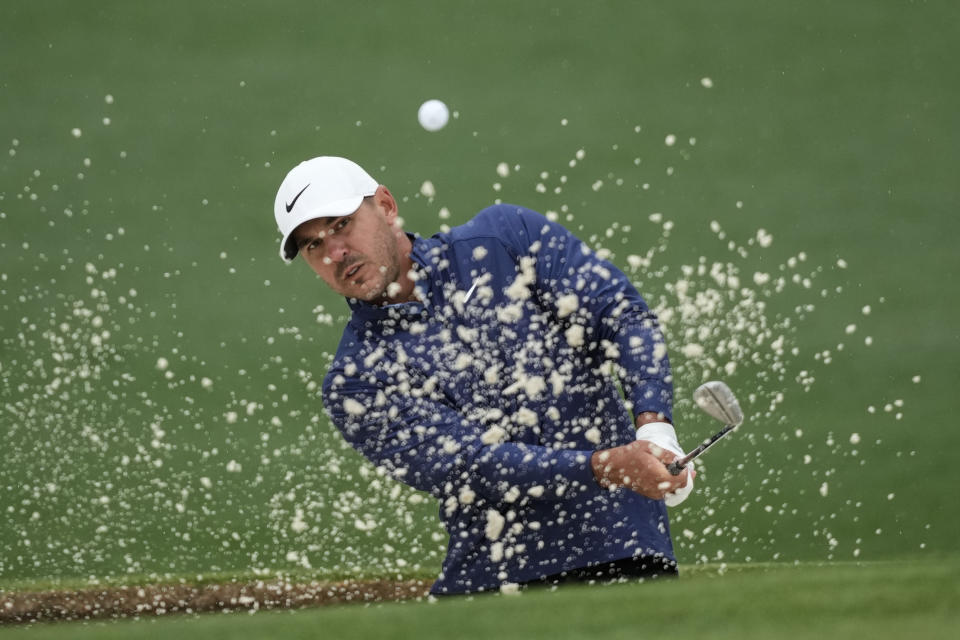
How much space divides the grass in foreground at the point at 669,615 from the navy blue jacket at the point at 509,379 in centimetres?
74

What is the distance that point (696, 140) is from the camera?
13.2 feet

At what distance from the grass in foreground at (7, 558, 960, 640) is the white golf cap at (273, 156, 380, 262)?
97 centimetres

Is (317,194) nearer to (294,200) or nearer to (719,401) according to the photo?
(294,200)

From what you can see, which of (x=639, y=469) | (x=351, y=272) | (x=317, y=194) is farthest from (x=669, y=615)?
(x=317, y=194)

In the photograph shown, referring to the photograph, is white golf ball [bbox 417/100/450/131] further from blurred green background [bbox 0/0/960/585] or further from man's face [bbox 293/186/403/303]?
man's face [bbox 293/186/403/303]

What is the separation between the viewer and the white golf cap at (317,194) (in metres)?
2.32

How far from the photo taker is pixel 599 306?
229 cm

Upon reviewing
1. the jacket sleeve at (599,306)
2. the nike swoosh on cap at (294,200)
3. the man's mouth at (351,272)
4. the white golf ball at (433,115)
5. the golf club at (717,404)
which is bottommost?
the golf club at (717,404)

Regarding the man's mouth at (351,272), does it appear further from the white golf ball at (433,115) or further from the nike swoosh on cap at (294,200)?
the white golf ball at (433,115)

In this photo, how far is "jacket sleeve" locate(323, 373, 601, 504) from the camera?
215 cm

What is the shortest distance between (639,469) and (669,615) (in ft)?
2.33

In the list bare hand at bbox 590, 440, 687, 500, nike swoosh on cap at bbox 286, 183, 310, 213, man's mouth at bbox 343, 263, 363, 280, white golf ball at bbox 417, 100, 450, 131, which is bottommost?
bare hand at bbox 590, 440, 687, 500

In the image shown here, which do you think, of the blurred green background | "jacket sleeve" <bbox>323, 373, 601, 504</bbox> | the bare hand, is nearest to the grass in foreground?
the bare hand

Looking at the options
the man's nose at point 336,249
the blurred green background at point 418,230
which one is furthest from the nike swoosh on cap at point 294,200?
the blurred green background at point 418,230
